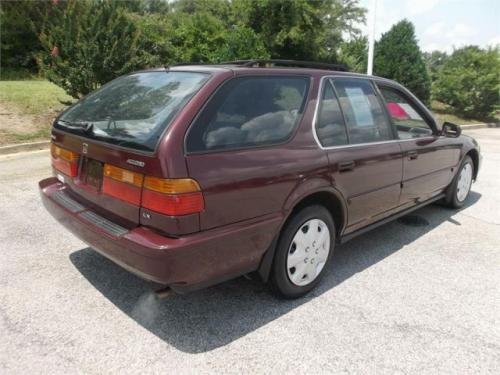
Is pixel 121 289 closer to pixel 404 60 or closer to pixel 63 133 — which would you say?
pixel 63 133

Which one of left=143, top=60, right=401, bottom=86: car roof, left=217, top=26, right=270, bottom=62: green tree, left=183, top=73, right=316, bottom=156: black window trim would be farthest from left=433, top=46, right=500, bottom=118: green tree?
left=183, top=73, right=316, bottom=156: black window trim

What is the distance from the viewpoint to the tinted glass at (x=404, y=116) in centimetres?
399

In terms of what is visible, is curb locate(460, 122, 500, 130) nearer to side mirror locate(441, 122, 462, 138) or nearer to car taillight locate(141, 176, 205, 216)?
A: side mirror locate(441, 122, 462, 138)

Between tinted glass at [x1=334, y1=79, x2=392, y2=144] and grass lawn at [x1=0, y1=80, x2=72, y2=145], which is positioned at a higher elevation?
tinted glass at [x1=334, y1=79, x2=392, y2=144]

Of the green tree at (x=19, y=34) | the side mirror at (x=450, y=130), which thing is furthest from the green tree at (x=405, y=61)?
the green tree at (x=19, y=34)

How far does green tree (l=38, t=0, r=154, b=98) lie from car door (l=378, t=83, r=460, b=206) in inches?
287

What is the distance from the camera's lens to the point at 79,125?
300 centimetres

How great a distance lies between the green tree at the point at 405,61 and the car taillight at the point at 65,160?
13966mm

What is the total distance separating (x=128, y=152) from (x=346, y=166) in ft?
5.35

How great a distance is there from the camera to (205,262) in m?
2.45

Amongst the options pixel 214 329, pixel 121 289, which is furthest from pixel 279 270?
pixel 121 289

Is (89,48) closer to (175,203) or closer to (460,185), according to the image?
(460,185)

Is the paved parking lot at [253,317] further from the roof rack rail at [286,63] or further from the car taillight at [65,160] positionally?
the roof rack rail at [286,63]

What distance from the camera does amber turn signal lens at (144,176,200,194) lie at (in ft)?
7.56
